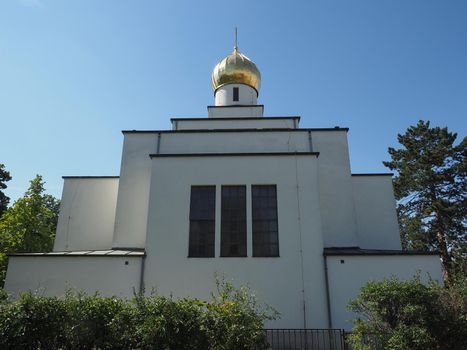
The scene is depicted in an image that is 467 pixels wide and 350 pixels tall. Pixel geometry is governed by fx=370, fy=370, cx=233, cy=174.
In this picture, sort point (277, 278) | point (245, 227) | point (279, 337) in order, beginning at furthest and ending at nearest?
point (245, 227) < point (277, 278) < point (279, 337)

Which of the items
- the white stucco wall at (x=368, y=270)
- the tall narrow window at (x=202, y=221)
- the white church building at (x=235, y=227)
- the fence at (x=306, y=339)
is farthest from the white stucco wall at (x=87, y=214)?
the white stucco wall at (x=368, y=270)

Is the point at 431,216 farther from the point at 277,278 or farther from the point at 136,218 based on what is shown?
the point at 136,218

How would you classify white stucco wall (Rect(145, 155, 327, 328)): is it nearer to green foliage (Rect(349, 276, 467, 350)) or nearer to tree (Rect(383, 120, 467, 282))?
green foliage (Rect(349, 276, 467, 350))

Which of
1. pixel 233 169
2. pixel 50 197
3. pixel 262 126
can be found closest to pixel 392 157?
pixel 262 126

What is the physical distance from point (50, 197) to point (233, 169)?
40.0 metres

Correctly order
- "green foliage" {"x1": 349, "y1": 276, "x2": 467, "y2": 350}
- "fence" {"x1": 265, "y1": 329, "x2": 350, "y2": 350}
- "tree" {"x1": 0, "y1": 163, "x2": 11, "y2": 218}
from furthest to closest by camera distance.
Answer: "tree" {"x1": 0, "y1": 163, "x2": 11, "y2": 218} → "fence" {"x1": 265, "y1": 329, "x2": 350, "y2": 350} → "green foliage" {"x1": 349, "y1": 276, "x2": 467, "y2": 350}

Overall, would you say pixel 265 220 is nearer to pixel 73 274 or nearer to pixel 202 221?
pixel 202 221

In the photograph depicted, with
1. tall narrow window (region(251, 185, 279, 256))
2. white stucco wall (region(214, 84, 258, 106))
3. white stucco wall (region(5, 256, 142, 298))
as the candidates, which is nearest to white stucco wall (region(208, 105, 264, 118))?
white stucco wall (region(214, 84, 258, 106))

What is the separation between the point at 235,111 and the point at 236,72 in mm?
2889

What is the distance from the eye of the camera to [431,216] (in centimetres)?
2773

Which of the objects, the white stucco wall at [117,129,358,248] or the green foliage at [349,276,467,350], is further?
the white stucco wall at [117,129,358,248]

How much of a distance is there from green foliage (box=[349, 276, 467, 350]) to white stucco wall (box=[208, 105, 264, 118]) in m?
15.2

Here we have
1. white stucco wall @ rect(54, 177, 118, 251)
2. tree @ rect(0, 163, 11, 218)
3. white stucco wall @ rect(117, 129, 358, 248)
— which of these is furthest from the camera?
tree @ rect(0, 163, 11, 218)

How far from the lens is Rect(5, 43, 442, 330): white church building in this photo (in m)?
14.1
